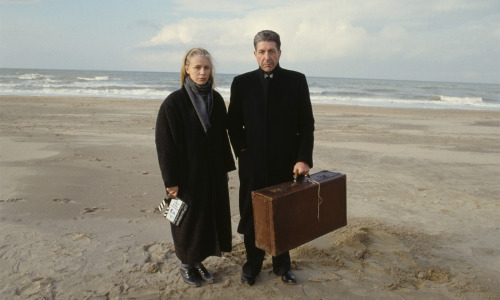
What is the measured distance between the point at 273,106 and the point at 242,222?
91 cm

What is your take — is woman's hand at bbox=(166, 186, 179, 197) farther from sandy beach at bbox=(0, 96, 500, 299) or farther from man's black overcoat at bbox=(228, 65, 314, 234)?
sandy beach at bbox=(0, 96, 500, 299)

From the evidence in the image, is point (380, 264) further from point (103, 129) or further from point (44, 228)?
point (103, 129)

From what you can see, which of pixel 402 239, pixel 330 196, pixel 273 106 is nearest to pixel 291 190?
pixel 330 196

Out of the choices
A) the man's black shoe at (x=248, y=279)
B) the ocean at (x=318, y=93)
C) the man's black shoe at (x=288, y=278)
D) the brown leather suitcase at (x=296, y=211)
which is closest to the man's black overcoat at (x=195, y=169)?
the man's black shoe at (x=248, y=279)

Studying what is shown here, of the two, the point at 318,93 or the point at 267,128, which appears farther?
the point at 318,93

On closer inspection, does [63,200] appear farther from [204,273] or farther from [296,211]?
[296,211]

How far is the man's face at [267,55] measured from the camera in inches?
104

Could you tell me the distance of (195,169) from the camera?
2.76 m

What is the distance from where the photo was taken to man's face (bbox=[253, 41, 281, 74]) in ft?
8.70

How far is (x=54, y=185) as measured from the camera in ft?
16.8

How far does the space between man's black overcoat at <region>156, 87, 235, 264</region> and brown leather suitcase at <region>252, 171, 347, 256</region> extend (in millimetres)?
404

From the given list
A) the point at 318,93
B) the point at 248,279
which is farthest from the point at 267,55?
the point at 318,93

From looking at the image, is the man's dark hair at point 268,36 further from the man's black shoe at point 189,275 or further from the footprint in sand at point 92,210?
the footprint in sand at point 92,210

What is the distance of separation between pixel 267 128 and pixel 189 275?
130 cm
